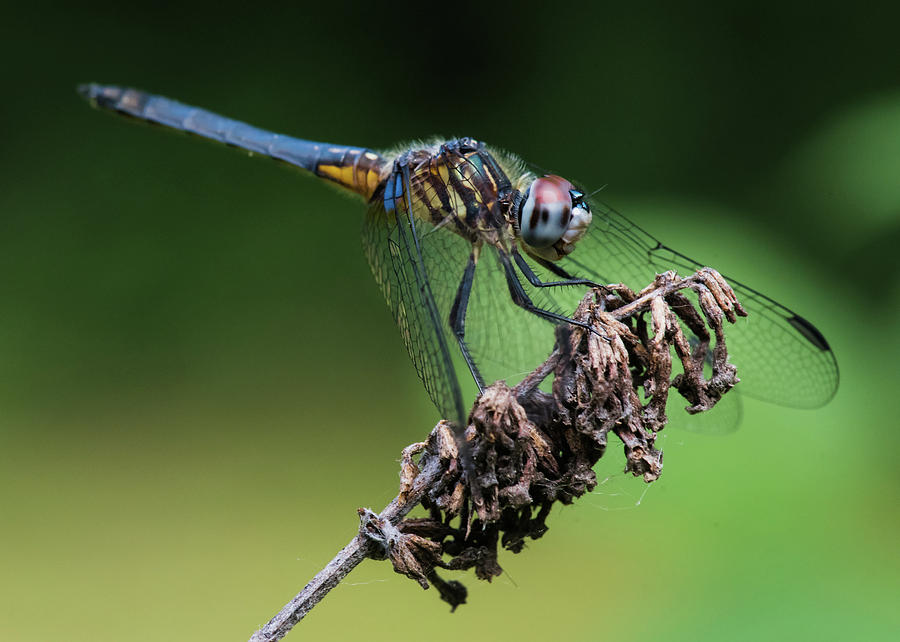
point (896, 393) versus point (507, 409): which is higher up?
point (507, 409)

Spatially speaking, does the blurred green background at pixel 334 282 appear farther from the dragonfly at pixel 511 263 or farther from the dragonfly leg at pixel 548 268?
the dragonfly leg at pixel 548 268

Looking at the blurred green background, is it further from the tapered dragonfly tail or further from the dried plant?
the tapered dragonfly tail

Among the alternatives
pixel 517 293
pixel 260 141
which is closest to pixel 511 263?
pixel 517 293

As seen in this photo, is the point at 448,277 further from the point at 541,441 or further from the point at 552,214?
the point at 541,441

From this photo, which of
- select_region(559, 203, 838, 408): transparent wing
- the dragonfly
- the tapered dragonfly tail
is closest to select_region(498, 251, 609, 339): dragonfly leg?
the dragonfly

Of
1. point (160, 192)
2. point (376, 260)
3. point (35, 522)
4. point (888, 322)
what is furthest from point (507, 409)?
point (160, 192)

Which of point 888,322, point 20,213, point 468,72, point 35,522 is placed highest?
point 20,213

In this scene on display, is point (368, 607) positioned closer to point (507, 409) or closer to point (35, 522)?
point (35, 522)

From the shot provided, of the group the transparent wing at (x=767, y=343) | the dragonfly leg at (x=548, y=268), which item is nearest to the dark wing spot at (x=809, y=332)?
the transparent wing at (x=767, y=343)
